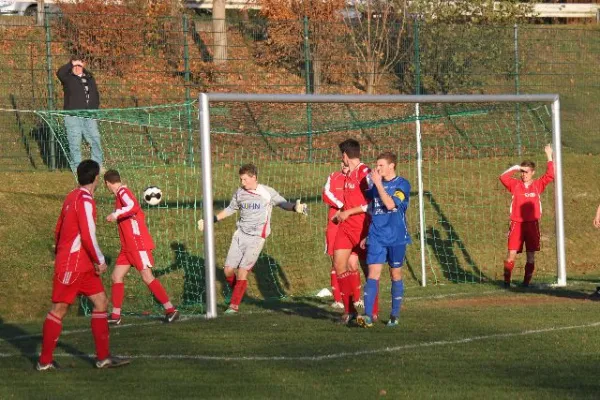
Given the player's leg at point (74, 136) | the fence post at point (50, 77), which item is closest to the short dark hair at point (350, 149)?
the player's leg at point (74, 136)

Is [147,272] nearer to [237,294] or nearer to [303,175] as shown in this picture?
[237,294]

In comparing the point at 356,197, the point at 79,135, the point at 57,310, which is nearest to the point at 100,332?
the point at 57,310

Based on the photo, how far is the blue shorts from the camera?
12117 mm

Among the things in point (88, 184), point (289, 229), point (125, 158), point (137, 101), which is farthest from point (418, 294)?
point (137, 101)

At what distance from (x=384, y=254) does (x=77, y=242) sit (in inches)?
133

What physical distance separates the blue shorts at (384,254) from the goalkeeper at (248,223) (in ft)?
7.22

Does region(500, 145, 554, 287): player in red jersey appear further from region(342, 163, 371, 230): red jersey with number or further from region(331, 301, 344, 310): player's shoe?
region(342, 163, 371, 230): red jersey with number

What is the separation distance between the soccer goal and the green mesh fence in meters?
0.02

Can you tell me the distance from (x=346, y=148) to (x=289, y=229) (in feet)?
20.1

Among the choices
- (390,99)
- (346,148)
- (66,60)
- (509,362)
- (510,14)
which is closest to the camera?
(509,362)

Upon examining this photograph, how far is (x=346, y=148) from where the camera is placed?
12.9 metres

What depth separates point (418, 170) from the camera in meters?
17.4

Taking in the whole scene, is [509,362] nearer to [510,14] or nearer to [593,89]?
[593,89]

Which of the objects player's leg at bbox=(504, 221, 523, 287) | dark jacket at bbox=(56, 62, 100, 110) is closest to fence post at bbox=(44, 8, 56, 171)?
dark jacket at bbox=(56, 62, 100, 110)
